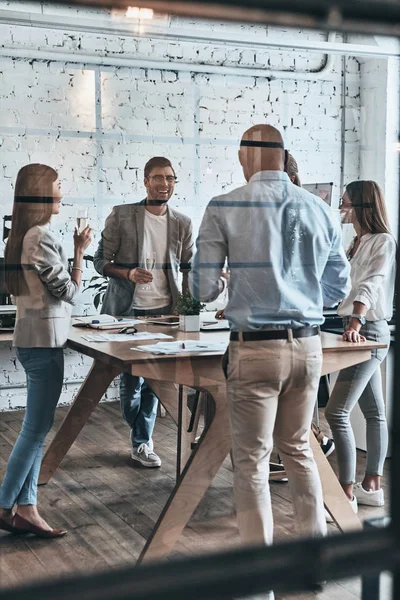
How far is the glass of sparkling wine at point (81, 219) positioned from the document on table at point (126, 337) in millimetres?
361

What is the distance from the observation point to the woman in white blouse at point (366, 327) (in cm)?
294

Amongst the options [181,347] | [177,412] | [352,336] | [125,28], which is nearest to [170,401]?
[177,412]

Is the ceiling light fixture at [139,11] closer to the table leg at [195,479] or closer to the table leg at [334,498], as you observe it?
the table leg at [195,479]

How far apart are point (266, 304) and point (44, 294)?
660mm

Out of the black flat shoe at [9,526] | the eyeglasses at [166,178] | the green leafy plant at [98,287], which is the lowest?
the black flat shoe at [9,526]

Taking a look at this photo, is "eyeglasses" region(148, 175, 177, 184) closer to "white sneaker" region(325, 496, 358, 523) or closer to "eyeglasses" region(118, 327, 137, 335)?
"eyeglasses" region(118, 327, 137, 335)

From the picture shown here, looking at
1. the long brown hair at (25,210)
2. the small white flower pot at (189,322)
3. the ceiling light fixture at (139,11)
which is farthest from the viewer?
the small white flower pot at (189,322)

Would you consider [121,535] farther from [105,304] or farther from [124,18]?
[124,18]

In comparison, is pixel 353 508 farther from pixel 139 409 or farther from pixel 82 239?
pixel 82 239

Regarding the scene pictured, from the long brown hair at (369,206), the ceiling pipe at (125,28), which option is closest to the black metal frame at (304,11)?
the ceiling pipe at (125,28)

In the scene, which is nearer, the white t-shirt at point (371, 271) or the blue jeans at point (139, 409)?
the blue jeans at point (139, 409)

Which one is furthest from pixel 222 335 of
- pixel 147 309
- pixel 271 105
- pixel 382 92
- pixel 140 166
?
pixel 382 92

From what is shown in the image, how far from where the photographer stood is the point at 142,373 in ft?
8.78

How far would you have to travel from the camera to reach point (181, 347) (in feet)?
8.82
